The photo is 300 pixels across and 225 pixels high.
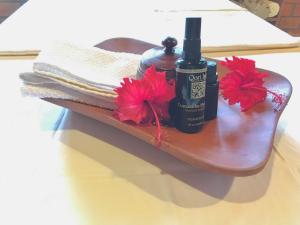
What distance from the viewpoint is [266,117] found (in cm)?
71

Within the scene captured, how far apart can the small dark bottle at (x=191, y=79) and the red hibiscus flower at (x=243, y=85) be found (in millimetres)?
130

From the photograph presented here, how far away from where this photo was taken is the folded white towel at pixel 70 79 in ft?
2.39

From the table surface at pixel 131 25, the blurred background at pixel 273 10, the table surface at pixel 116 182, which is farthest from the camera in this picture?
the blurred background at pixel 273 10

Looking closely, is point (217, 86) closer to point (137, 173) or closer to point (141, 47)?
point (137, 173)

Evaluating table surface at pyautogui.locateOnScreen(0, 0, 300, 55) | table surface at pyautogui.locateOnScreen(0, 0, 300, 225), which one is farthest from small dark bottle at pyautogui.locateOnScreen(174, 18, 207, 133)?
table surface at pyautogui.locateOnScreen(0, 0, 300, 55)

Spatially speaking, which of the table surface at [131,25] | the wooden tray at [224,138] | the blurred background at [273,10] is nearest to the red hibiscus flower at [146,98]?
the wooden tray at [224,138]

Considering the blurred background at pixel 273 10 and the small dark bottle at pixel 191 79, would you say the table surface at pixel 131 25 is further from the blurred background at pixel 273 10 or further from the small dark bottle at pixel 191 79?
the blurred background at pixel 273 10

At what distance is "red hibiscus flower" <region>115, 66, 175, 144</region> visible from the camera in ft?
2.10

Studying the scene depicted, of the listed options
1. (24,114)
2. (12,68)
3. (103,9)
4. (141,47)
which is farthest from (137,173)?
(103,9)

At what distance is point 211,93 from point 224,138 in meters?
0.10

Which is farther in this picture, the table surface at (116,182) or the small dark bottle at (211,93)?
the small dark bottle at (211,93)

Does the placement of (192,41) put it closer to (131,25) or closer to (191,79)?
(191,79)

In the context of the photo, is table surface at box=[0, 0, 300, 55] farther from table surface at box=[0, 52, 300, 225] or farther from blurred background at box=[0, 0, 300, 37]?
blurred background at box=[0, 0, 300, 37]

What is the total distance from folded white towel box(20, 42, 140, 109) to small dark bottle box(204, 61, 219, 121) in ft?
0.58
